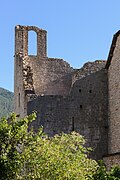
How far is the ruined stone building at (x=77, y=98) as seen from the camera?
30.7 meters

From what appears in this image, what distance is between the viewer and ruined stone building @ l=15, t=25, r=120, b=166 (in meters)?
30.7

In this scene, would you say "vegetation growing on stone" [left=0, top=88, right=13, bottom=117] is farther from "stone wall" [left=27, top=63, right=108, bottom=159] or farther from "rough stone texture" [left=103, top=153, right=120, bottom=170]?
"rough stone texture" [left=103, top=153, right=120, bottom=170]

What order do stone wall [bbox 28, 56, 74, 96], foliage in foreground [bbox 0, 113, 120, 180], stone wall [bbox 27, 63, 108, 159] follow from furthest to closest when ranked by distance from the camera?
stone wall [bbox 28, 56, 74, 96]
stone wall [bbox 27, 63, 108, 159]
foliage in foreground [bbox 0, 113, 120, 180]

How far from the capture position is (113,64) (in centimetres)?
3195

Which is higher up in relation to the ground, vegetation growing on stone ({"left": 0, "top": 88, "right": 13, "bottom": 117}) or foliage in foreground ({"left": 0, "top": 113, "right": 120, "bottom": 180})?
vegetation growing on stone ({"left": 0, "top": 88, "right": 13, "bottom": 117})

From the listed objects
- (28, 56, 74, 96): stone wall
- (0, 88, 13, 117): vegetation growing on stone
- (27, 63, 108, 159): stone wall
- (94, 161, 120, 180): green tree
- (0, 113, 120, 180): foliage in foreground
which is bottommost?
(94, 161, 120, 180): green tree

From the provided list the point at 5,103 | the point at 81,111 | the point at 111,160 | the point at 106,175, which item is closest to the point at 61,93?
the point at 81,111

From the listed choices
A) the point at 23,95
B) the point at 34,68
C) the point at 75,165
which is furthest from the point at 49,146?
the point at 34,68

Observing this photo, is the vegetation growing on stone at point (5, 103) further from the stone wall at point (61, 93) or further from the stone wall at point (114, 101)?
the stone wall at point (114, 101)

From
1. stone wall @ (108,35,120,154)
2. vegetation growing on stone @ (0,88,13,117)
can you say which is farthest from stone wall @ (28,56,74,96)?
vegetation growing on stone @ (0,88,13,117)

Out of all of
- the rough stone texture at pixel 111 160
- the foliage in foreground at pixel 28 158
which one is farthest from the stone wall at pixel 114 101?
the foliage in foreground at pixel 28 158

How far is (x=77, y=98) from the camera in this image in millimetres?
31641

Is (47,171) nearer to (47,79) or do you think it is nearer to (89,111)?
(89,111)

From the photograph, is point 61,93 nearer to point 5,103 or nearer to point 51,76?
point 51,76
